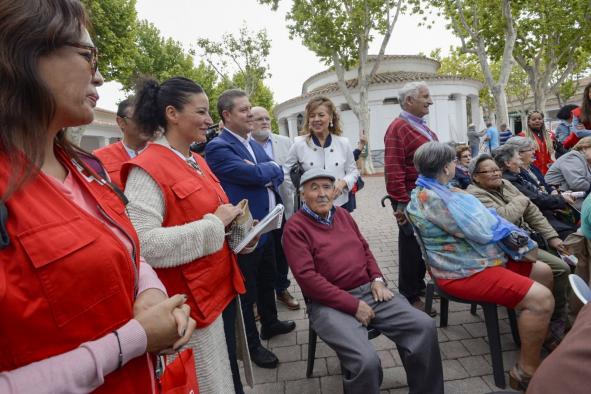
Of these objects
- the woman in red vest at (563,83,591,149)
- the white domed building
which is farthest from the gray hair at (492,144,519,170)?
the white domed building

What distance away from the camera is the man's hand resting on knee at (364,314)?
2.58 metres

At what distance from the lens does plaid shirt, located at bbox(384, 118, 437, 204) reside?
12.6 feet

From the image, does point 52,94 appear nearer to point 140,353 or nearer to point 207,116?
point 140,353

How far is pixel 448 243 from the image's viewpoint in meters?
2.92

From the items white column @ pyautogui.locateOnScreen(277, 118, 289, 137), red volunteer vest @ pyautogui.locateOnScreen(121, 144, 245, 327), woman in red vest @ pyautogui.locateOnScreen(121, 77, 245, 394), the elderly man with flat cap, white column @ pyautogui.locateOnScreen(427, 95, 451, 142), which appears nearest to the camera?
woman in red vest @ pyautogui.locateOnScreen(121, 77, 245, 394)

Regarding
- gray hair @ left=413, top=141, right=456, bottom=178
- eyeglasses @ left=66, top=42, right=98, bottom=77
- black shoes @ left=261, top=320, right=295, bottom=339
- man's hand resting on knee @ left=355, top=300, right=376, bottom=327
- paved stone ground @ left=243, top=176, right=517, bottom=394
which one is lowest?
paved stone ground @ left=243, top=176, right=517, bottom=394

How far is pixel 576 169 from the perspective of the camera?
14.1ft

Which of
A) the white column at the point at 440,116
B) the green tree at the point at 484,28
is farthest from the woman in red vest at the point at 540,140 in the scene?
the white column at the point at 440,116

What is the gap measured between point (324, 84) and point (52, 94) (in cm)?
2831

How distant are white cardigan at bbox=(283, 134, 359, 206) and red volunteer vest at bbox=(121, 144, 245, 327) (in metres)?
2.15

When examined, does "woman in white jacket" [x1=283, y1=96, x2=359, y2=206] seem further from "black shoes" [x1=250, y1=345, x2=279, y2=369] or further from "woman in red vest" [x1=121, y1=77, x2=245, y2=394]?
"woman in red vest" [x1=121, y1=77, x2=245, y2=394]

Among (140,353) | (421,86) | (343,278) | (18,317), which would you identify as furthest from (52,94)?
(421,86)

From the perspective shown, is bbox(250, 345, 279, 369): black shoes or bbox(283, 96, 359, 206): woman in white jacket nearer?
bbox(250, 345, 279, 369): black shoes

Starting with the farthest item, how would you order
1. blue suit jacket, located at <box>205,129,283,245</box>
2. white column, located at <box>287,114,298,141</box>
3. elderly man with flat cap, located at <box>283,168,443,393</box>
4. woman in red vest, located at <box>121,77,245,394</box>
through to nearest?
1. white column, located at <box>287,114,298,141</box>
2. blue suit jacket, located at <box>205,129,283,245</box>
3. elderly man with flat cap, located at <box>283,168,443,393</box>
4. woman in red vest, located at <box>121,77,245,394</box>
